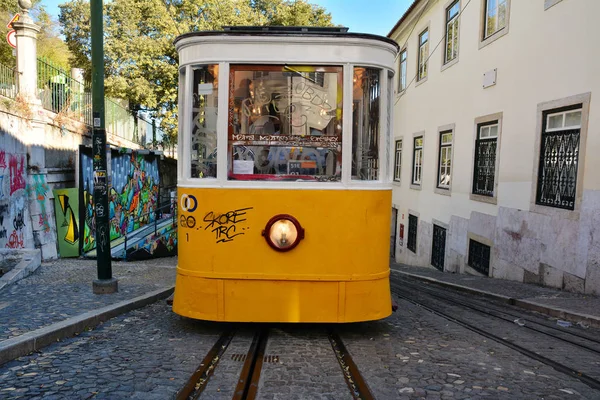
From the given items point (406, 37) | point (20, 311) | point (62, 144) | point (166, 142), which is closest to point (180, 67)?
point (20, 311)

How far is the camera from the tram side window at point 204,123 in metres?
4.45

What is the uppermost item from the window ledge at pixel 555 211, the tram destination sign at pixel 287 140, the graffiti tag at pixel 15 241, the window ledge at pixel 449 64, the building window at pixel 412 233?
the window ledge at pixel 449 64

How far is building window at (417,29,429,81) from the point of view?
15516 millimetres

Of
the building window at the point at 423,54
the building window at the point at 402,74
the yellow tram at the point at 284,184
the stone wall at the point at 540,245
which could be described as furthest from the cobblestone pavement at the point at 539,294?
the building window at the point at 402,74

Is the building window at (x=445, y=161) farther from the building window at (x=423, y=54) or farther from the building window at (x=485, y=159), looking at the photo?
the building window at (x=423, y=54)

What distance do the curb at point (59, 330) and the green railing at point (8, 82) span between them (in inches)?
231

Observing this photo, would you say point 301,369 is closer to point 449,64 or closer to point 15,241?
point 15,241

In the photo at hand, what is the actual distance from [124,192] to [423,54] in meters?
11.3

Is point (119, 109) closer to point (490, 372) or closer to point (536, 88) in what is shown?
point (536, 88)

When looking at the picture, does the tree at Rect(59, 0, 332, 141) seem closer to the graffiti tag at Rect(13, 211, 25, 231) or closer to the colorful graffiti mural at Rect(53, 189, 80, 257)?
the colorful graffiti mural at Rect(53, 189, 80, 257)

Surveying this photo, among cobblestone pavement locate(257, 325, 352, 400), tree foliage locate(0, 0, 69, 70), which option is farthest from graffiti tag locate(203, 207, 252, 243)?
tree foliage locate(0, 0, 69, 70)

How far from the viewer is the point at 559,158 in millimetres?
8062

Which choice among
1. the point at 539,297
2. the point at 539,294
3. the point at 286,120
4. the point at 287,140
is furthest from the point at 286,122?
the point at 539,294

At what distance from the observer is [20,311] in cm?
507
